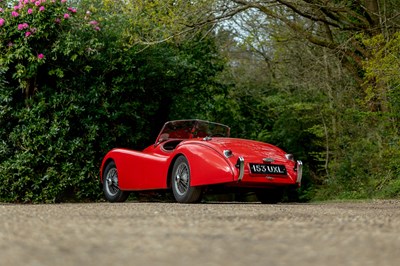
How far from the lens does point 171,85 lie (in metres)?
13.1

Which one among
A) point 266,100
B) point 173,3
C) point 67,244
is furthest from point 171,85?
point 67,244

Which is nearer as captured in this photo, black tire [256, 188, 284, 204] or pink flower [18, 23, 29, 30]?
black tire [256, 188, 284, 204]

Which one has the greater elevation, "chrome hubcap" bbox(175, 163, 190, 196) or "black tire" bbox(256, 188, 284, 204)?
"chrome hubcap" bbox(175, 163, 190, 196)

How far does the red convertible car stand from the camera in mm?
8188

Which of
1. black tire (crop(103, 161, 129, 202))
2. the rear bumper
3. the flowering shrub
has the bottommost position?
black tire (crop(103, 161, 129, 202))

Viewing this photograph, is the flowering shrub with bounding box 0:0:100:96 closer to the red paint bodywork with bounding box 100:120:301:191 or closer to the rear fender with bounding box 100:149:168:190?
the rear fender with bounding box 100:149:168:190

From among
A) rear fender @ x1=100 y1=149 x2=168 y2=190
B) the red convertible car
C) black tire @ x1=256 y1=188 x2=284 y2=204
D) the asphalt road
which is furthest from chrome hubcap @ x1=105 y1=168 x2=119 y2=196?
the asphalt road

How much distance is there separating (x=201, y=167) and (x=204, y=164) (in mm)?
56

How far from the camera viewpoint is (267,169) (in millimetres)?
8375

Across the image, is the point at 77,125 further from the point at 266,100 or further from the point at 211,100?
the point at 266,100

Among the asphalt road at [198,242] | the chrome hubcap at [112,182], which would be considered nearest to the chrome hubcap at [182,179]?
the chrome hubcap at [112,182]

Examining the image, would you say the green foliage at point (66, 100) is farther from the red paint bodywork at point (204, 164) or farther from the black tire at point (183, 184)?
the black tire at point (183, 184)

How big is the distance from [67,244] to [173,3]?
35.4 feet

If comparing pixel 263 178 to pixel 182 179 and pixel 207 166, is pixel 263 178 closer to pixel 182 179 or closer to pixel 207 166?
pixel 207 166
